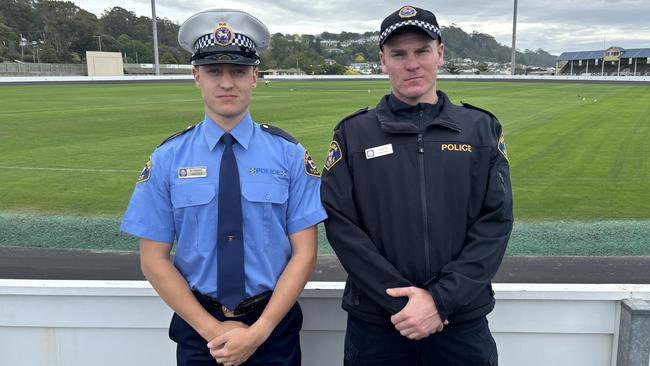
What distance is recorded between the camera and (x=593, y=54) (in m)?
74.9

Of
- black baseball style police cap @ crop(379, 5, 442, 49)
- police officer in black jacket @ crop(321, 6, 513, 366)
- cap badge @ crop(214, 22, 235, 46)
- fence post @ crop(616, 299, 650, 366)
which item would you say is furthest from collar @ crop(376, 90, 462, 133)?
fence post @ crop(616, 299, 650, 366)

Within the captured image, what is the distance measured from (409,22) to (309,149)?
795 cm

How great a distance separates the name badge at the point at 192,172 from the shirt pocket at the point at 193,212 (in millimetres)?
31

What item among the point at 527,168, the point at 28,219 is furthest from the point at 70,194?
the point at 527,168

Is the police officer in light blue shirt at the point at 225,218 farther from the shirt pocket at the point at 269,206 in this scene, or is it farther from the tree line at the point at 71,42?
the tree line at the point at 71,42

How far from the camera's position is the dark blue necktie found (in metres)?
1.77

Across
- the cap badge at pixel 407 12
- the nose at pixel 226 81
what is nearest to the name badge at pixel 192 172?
the nose at pixel 226 81

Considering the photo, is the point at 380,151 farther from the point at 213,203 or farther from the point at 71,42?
the point at 71,42

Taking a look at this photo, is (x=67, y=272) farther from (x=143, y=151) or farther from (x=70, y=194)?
(x=143, y=151)

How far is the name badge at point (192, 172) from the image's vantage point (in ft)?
5.84

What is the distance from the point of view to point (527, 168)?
319 inches

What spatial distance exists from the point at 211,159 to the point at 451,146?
2.68ft

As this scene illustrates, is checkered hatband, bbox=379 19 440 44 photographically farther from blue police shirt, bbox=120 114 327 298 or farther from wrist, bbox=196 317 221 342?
wrist, bbox=196 317 221 342

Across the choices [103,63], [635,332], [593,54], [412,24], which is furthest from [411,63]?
[593,54]
